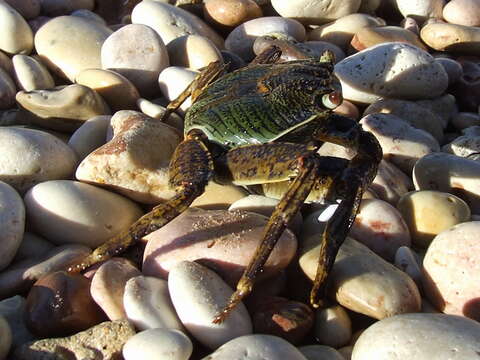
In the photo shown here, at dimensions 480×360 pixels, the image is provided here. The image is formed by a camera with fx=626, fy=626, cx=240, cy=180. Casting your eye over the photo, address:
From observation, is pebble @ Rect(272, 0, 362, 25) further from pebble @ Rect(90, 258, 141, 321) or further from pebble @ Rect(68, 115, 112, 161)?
pebble @ Rect(90, 258, 141, 321)

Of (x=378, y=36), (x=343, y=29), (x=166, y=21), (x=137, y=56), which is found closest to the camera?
(x=137, y=56)

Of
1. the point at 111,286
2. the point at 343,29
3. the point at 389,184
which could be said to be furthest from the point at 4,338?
the point at 343,29

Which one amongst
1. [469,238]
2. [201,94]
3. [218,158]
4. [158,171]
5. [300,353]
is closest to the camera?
[300,353]

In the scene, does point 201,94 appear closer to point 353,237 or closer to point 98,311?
point 353,237

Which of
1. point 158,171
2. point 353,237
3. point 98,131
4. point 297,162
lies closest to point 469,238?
point 353,237

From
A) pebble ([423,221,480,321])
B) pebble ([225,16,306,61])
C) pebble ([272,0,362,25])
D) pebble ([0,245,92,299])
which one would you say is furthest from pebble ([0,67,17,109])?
pebble ([423,221,480,321])

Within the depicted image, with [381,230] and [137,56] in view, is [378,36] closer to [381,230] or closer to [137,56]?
[137,56]
